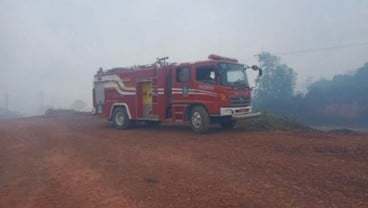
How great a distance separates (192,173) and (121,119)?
11054 millimetres

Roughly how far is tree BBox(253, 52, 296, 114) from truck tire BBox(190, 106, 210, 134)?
3000cm

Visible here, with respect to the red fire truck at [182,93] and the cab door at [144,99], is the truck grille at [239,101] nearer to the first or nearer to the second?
the red fire truck at [182,93]

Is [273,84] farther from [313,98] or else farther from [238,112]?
[238,112]

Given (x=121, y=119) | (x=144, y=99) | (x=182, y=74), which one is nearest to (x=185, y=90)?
(x=182, y=74)

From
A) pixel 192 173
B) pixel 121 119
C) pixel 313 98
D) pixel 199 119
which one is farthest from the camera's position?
pixel 313 98

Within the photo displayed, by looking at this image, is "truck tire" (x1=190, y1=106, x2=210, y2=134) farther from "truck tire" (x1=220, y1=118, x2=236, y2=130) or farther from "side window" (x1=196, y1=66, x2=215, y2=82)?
"truck tire" (x1=220, y1=118, x2=236, y2=130)

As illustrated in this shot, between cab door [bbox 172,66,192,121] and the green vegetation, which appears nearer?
cab door [bbox 172,66,192,121]

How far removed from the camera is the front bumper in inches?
593

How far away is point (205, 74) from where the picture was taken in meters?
15.5

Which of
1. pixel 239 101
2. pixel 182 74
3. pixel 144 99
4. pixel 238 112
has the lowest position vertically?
pixel 238 112

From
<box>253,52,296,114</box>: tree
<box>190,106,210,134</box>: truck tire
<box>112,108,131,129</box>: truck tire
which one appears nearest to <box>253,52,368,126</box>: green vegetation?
<box>253,52,296,114</box>: tree

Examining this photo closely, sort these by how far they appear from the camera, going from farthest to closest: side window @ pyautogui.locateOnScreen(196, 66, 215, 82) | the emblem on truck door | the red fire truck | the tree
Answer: the tree, the emblem on truck door, side window @ pyautogui.locateOnScreen(196, 66, 215, 82), the red fire truck

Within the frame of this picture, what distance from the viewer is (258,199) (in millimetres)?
6629

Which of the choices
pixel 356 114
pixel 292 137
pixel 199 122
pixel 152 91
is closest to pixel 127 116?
pixel 152 91
